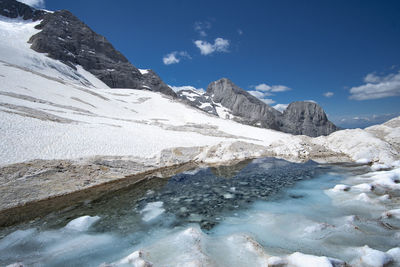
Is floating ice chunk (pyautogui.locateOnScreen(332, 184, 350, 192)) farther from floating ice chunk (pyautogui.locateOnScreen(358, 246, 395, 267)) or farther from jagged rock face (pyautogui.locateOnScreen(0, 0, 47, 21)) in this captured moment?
jagged rock face (pyautogui.locateOnScreen(0, 0, 47, 21))

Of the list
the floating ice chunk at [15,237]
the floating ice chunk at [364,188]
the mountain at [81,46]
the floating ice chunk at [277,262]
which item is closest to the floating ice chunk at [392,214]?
the floating ice chunk at [364,188]

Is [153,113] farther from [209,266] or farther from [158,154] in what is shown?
[209,266]

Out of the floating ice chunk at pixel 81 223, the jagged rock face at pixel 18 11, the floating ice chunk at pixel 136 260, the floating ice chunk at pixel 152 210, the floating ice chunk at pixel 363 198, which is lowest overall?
the floating ice chunk at pixel 81 223

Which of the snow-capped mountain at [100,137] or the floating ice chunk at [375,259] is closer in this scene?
the floating ice chunk at [375,259]

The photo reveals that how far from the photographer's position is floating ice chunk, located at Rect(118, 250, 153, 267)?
20.1 ft

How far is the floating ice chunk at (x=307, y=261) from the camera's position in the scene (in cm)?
533

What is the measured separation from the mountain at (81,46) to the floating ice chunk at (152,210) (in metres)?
113

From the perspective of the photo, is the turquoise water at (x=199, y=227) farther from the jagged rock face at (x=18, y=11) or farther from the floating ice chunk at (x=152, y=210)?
the jagged rock face at (x=18, y=11)

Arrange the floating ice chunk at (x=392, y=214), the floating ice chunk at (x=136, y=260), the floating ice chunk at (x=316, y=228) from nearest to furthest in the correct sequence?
the floating ice chunk at (x=136, y=260) → the floating ice chunk at (x=316, y=228) → the floating ice chunk at (x=392, y=214)

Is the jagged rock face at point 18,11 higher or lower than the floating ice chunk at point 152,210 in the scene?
higher

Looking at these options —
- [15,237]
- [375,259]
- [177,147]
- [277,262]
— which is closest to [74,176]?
[15,237]

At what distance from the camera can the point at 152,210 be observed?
1027 centimetres

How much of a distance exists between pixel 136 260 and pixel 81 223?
4130 mm

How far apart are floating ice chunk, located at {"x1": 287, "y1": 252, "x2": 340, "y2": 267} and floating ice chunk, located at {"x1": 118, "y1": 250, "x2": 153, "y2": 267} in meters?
4.33
